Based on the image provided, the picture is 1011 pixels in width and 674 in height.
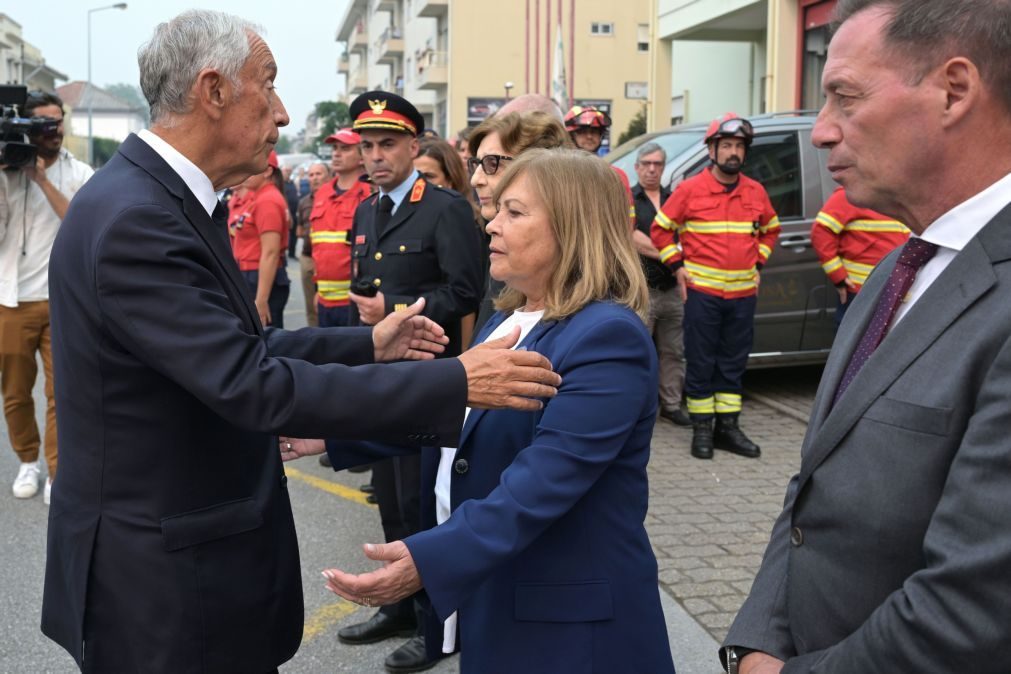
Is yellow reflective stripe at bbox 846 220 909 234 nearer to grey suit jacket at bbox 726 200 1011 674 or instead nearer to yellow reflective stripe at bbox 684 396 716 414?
yellow reflective stripe at bbox 684 396 716 414

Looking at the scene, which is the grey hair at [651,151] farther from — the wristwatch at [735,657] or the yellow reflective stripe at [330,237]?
the wristwatch at [735,657]

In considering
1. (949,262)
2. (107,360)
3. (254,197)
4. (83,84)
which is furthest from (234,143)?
(83,84)

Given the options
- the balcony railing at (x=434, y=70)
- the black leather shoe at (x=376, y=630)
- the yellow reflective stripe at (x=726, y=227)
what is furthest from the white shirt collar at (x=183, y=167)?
the balcony railing at (x=434, y=70)

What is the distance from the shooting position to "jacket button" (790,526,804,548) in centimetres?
172

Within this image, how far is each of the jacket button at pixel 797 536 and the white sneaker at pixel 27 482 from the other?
546cm

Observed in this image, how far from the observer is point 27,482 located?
6.11 meters

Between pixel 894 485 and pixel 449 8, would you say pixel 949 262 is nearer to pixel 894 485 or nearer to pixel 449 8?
pixel 894 485

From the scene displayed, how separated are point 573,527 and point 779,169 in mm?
5960

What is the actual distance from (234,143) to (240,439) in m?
0.68

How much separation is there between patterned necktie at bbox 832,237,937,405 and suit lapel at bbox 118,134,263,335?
1.30 m

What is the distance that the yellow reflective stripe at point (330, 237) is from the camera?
23.2ft

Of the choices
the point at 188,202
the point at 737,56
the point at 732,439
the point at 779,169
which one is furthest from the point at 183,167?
the point at 737,56

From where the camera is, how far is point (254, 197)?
773cm

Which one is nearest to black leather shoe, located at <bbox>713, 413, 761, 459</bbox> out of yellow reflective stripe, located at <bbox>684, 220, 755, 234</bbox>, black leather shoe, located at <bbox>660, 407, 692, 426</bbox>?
black leather shoe, located at <bbox>660, 407, 692, 426</bbox>
